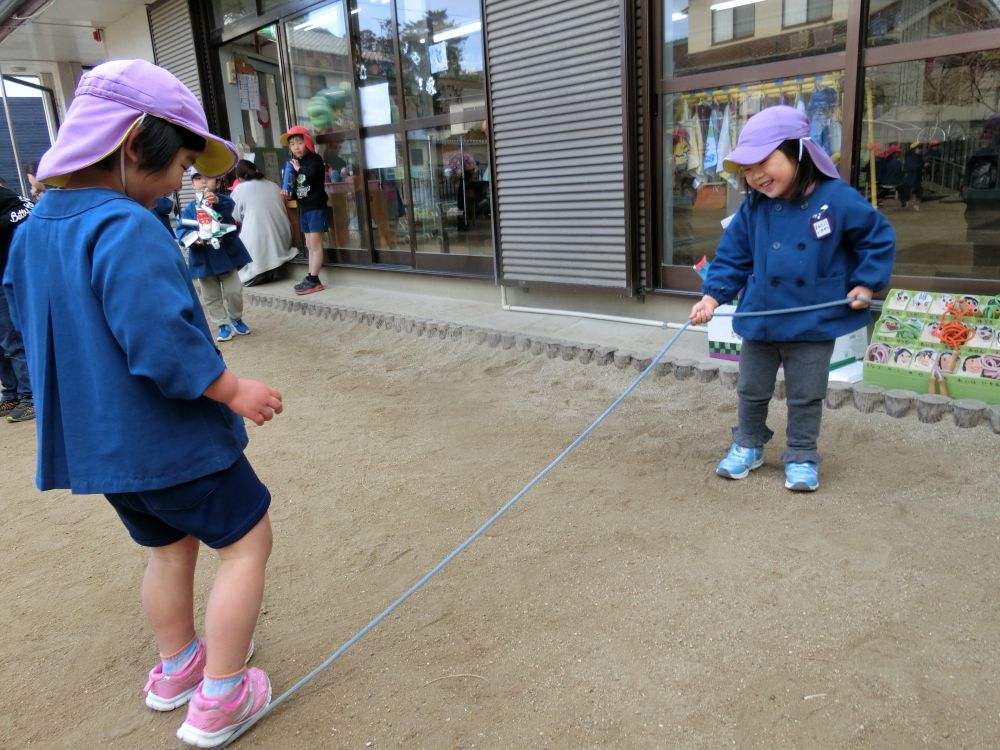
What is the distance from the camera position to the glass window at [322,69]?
6777 millimetres

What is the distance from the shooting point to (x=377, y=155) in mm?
6684

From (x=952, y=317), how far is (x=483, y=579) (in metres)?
2.45

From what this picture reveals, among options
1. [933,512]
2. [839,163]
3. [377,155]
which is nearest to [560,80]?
[839,163]

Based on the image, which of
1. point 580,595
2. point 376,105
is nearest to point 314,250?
point 376,105

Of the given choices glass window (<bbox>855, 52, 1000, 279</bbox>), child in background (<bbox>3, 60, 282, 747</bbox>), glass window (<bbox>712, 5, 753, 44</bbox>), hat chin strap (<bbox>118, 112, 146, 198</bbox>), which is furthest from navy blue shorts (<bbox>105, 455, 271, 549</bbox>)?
glass window (<bbox>712, 5, 753, 44</bbox>)

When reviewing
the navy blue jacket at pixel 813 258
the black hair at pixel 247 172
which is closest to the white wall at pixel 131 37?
the black hair at pixel 247 172

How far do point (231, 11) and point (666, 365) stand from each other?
6755mm

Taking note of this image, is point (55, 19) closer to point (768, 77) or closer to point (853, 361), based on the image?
point (768, 77)

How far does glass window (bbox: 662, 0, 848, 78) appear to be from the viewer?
3.83 meters

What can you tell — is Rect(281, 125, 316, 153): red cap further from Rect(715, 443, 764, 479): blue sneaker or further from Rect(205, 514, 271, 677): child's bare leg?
Rect(205, 514, 271, 677): child's bare leg

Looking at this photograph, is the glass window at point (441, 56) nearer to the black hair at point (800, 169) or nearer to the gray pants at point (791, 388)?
the black hair at point (800, 169)

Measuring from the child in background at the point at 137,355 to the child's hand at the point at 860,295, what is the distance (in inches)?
77.6

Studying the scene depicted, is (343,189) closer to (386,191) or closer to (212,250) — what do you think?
(386,191)

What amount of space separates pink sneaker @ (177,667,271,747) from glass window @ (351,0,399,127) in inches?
219
